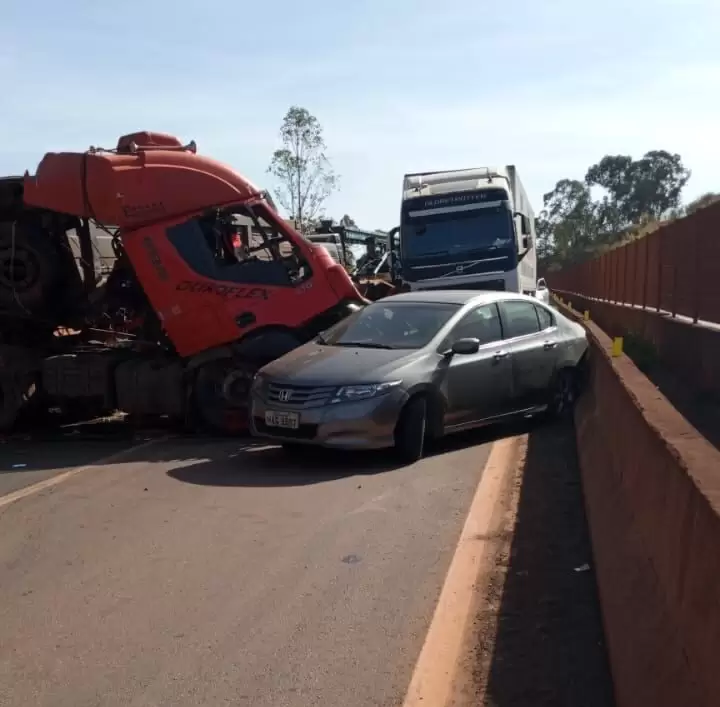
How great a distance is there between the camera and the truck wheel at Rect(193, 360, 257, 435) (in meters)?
10.9

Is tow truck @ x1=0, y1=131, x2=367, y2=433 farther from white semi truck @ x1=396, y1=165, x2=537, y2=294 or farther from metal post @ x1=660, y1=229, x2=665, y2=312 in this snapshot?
white semi truck @ x1=396, y1=165, x2=537, y2=294

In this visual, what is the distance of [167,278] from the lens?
435 inches

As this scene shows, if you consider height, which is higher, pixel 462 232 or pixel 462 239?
pixel 462 232

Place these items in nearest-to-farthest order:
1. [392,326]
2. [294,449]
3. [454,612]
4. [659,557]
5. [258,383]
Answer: [659,557]
[454,612]
[258,383]
[294,449]
[392,326]

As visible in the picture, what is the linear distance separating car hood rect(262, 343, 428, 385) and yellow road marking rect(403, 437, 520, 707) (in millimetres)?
1498

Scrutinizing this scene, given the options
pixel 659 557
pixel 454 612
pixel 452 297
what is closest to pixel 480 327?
pixel 452 297

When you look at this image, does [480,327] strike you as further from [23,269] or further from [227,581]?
[23,269]

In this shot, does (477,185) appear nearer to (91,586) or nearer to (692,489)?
(91,586)

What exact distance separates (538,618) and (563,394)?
260 inches

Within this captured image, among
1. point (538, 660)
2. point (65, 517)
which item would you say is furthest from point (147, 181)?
point (538, 660)

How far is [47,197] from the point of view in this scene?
1120 cm

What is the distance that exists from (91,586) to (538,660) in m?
2.67

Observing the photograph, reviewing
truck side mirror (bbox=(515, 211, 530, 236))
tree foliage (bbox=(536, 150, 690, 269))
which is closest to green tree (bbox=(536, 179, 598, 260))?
tree foliage (bbox=(536, 150, 690, 269))

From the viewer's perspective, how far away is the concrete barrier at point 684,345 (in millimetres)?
10172
